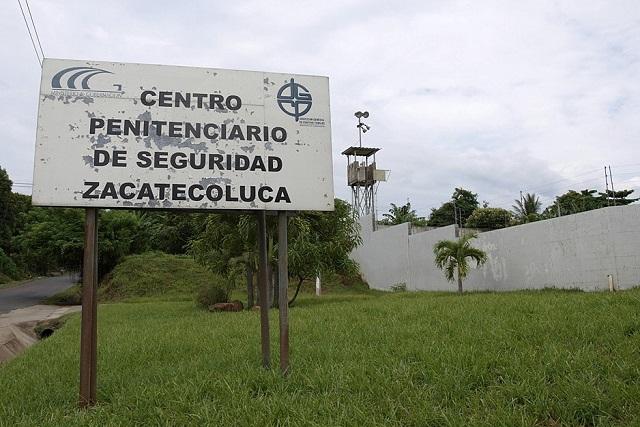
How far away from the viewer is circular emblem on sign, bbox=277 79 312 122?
516 centimetres

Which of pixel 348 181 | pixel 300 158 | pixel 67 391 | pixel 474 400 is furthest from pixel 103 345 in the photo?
pixel 348 181

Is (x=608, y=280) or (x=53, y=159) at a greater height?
(x=53, y=159)

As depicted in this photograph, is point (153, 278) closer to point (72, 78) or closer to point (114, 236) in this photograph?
point (114, 236)

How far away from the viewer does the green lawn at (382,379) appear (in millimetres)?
3531

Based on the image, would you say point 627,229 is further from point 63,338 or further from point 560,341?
point 63,338

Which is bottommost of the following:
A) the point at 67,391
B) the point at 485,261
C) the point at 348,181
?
the point at 67,391

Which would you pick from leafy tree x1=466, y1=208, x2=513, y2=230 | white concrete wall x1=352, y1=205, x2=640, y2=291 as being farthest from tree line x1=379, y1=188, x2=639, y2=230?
white concrete wall x1=352, y1=205, x2=640, y2=291

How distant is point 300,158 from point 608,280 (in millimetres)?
11572

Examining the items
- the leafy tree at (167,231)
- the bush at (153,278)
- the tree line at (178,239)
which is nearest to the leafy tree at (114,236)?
the tree line at (178,239)

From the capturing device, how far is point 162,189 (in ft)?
15.4

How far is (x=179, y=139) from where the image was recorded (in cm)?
484

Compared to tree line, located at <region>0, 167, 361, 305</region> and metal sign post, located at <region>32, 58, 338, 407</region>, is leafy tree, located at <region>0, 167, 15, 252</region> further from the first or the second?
metal sign post, located at <region>32, 58, 338, 407</region>

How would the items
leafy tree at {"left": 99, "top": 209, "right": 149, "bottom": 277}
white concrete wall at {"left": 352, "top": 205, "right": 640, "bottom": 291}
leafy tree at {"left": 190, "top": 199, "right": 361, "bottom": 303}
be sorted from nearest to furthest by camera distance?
white concrete wall at {"left": 352, "top": 205, "right": 640, "bottom": 291}
leafy tree at {"left": 190, "top": 199, "right": 361, "bottom": 303}
leafy tree at {"left": 99, "top": 209, "right": 149, "bottom": 277}

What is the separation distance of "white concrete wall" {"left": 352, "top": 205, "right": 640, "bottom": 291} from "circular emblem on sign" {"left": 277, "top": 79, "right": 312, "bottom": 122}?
36.9ft
